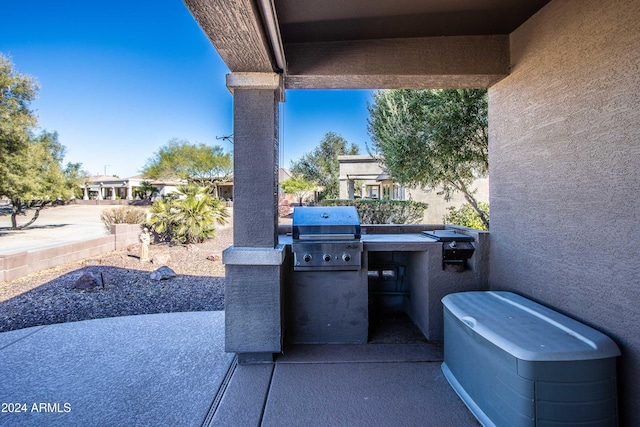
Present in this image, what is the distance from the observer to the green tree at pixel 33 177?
9.64 metres

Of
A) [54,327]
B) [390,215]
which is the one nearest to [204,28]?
[54,327]

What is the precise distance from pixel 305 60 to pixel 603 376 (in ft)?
10.1

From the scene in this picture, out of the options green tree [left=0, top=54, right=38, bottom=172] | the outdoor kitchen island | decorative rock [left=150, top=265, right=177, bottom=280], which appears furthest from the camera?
green tree [left=0, top=54, right=38, bottom=172]

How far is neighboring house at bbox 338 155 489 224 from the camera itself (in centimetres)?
955

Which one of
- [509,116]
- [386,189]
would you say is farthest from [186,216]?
[386,189]

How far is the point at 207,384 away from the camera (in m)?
2.26

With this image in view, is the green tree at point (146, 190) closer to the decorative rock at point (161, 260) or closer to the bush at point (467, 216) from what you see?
the decorative rock at point (161, 260)

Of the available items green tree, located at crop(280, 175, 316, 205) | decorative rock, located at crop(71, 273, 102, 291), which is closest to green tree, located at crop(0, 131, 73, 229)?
decorative rock, located at crop(71, 273, 102, 291)

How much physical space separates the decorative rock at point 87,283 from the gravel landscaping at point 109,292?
6 cm

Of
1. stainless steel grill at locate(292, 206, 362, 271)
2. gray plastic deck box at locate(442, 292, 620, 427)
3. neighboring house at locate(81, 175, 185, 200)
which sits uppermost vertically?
neighboring house at locate(81, 175, 185, 200)

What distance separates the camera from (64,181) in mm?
11633

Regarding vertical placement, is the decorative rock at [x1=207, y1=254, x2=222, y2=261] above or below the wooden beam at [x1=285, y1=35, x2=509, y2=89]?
below

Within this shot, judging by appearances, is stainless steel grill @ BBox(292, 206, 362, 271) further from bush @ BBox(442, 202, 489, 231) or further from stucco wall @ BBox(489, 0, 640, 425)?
bush @ BBox(442, 202, 489, 231)

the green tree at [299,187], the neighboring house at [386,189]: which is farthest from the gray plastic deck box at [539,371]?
the green tree at [299,187]
